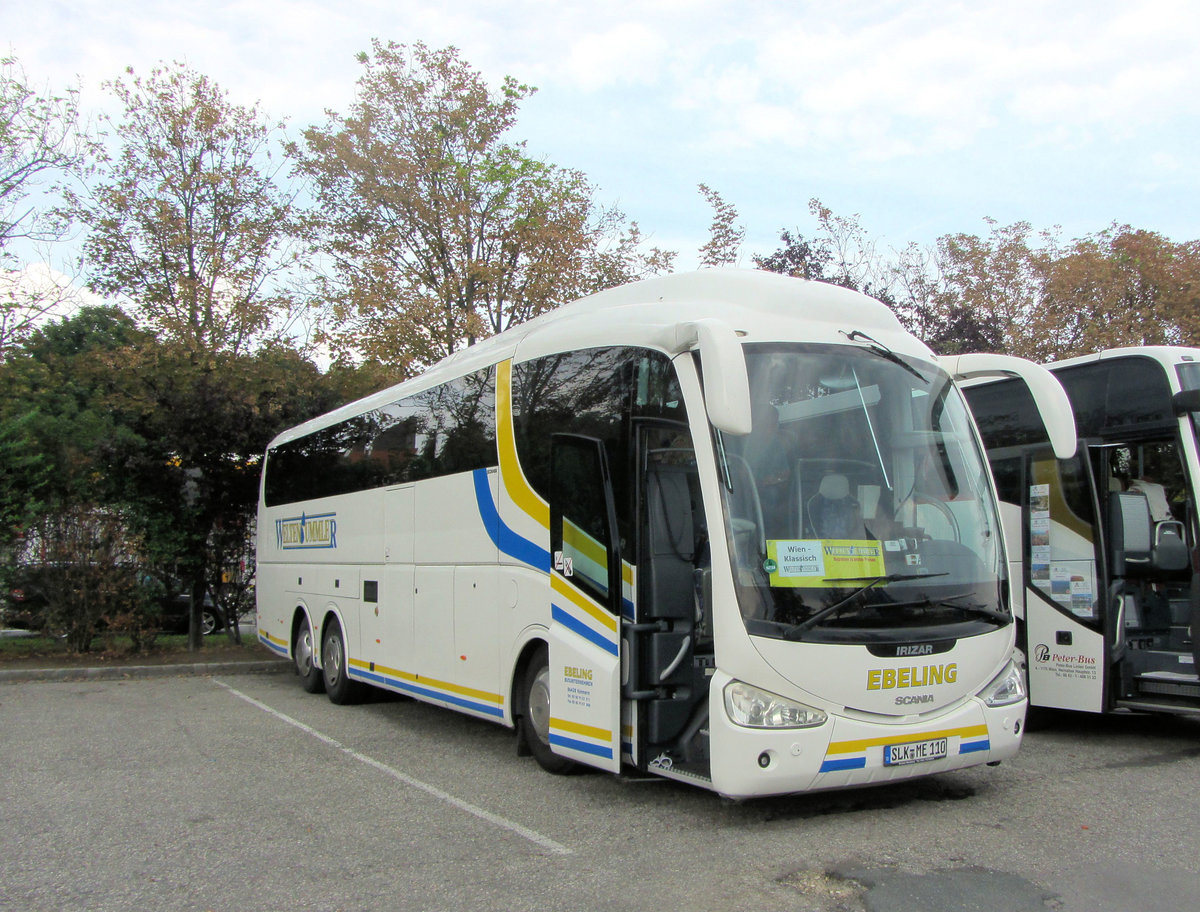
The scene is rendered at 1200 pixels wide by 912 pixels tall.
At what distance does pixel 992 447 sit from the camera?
9.48 metres

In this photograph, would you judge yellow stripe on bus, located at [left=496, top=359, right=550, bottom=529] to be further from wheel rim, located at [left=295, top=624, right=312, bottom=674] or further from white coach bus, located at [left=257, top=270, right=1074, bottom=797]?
wheel rim, located at [left=295, top=624, right=312, bottom=674]

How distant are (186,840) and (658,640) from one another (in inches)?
119

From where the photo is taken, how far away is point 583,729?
21.5 feet

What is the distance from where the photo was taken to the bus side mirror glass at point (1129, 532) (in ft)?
27.3

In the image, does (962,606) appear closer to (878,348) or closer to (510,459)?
(878,348)

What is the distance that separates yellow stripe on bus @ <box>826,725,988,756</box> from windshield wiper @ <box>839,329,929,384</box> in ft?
7.38

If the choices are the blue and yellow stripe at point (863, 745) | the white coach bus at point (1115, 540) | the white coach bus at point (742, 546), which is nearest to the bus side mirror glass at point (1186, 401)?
the white coach bus at point (1115, 540)

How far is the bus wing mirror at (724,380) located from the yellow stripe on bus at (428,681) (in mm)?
3609

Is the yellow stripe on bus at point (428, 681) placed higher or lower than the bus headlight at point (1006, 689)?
lower

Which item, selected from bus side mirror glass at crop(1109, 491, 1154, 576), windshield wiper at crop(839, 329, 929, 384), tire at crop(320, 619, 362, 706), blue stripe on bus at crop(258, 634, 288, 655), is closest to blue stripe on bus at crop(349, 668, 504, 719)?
tire at crop(320, 619, 362, 706)

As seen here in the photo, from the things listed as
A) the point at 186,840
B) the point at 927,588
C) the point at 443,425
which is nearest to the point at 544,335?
the point at 443,425

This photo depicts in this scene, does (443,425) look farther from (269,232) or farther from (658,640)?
(269,232)

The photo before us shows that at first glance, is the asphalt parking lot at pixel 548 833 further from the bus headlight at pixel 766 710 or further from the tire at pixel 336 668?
the tire at pixel 336 668

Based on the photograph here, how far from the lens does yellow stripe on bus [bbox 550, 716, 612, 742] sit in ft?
20.8
